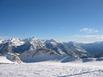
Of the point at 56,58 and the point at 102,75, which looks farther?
the point at 56,58

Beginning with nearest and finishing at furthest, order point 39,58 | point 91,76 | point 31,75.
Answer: point 91,76 → point 31,75 → point 39,58

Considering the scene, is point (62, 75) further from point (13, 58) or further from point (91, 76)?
point (13, 58)

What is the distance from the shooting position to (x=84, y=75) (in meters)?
20.4

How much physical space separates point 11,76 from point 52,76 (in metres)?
4.09

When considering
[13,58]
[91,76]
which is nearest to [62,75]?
[91,76]

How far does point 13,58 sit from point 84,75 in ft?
181

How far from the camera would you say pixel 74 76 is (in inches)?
791

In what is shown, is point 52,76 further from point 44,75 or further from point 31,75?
point 31,75

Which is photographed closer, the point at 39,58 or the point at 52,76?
the point at 52,76

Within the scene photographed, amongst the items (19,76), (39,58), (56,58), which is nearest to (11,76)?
(19,76)

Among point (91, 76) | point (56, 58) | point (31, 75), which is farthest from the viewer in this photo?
point (56, 58)

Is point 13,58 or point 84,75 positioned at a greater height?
point 13,58

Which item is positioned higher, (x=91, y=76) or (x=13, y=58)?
(x=13, y=58)

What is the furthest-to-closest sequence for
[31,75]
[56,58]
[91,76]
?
[56,58], [31,75], [91,76]
